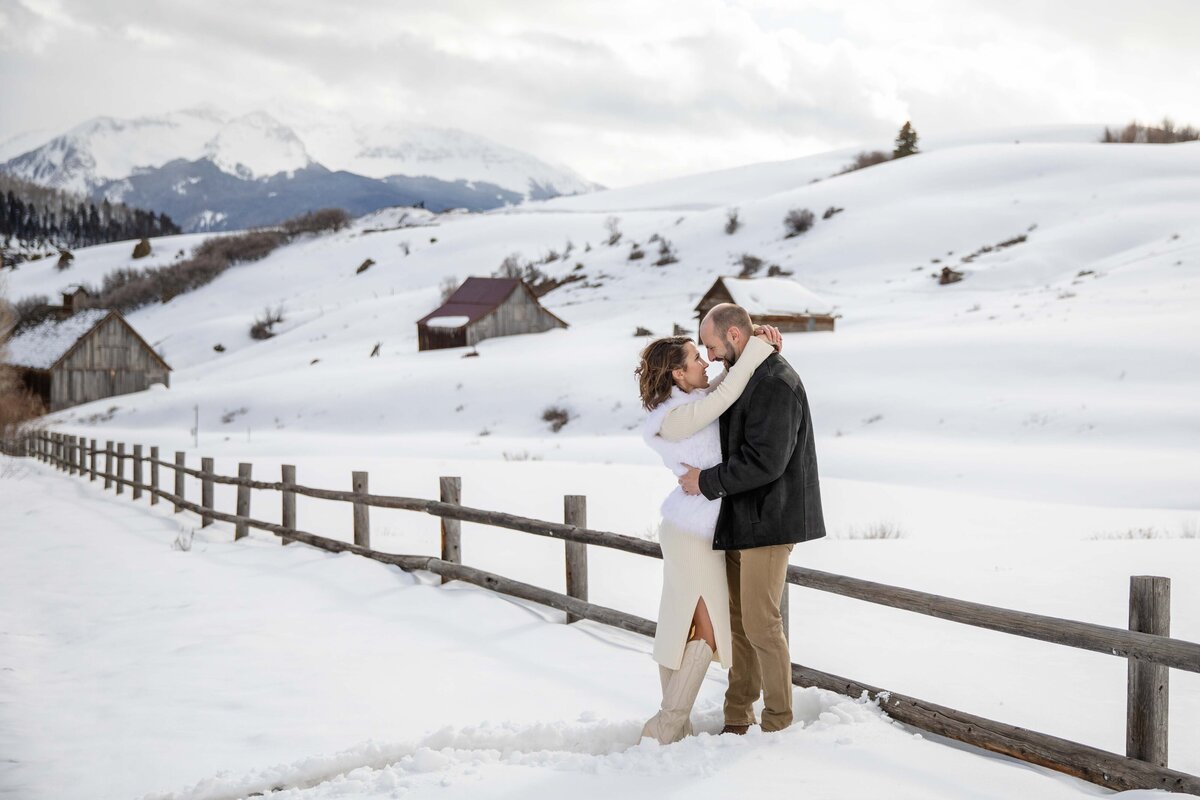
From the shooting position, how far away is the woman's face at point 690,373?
499cm

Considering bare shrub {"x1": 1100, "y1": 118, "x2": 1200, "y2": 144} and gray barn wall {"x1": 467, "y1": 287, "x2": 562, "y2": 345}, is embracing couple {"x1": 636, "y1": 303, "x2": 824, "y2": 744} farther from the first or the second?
bare shrub {"x1": 1100, "y1": 118, "x2": 1200, "y2": 144}

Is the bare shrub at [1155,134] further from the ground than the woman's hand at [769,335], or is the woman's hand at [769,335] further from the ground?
the bare shrub at [1155,134]

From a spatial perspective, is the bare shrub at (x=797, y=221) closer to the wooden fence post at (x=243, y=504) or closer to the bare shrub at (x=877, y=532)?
the bare shrub at (x=877, y=532)

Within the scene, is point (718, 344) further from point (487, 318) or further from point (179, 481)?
point (487, 318)

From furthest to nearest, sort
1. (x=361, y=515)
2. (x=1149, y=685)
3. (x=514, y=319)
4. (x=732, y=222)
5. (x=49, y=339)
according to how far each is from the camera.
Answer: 1. (x=732, y=222)
2. (x=49, y=339)
3. (x=514, y=319)
4. (x=361, y=515)
5. (x=1149, y=685)

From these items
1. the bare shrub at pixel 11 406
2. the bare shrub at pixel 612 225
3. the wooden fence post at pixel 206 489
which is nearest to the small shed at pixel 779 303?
the bare shrub at pixel 11 406

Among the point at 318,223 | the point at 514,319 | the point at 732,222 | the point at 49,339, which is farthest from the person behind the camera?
the point at 318,223

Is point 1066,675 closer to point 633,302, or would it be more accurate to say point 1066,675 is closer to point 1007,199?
point 633,302

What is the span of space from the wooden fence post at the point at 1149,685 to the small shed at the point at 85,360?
192 ft

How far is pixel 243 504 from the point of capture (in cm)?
1409

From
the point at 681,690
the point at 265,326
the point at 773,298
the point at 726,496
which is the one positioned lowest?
the point at 681,690

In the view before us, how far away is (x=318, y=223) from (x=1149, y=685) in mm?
117386

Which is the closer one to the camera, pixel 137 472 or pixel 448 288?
pixel 137 472

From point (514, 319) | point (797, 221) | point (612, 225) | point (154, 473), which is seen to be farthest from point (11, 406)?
point (612, 225)
